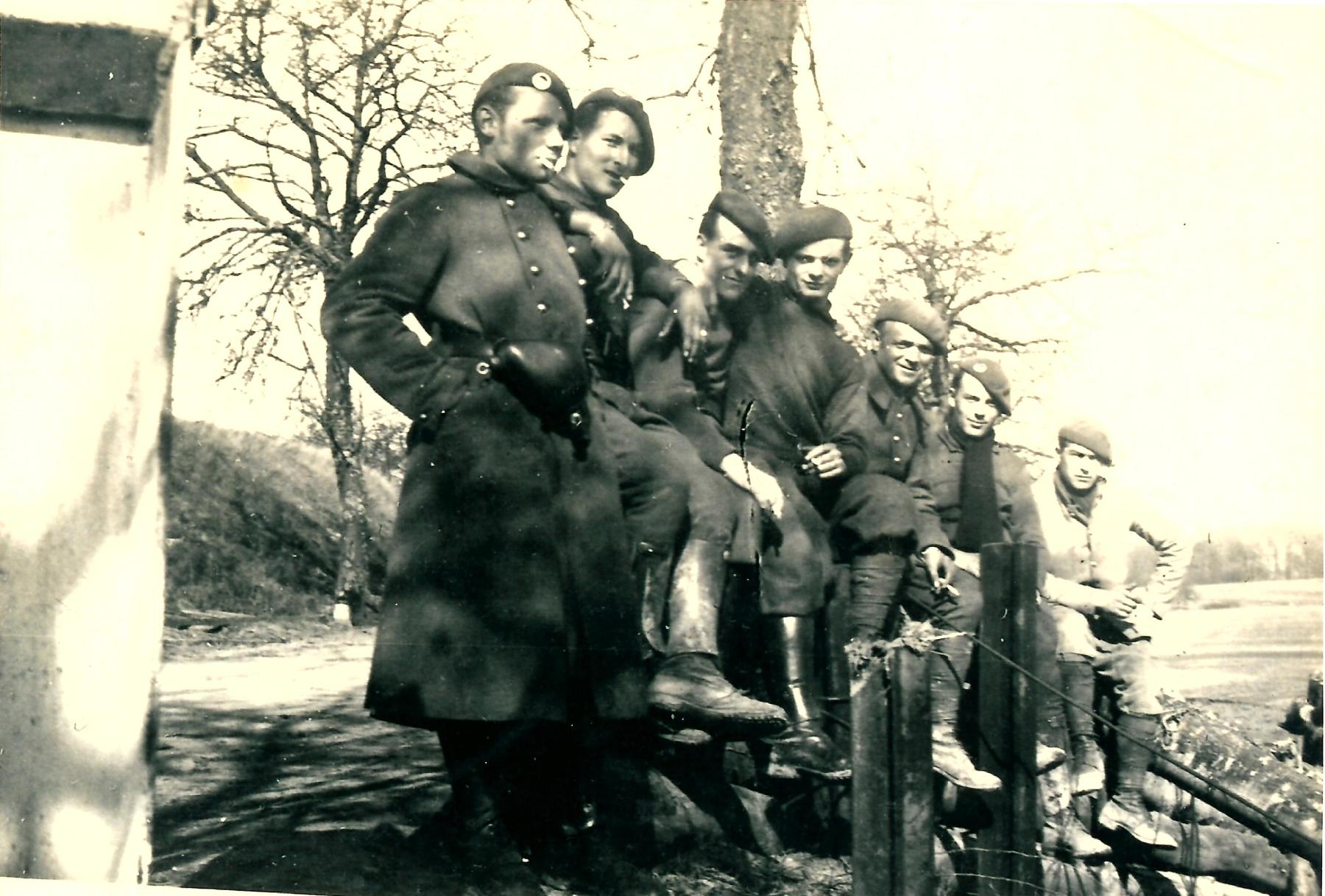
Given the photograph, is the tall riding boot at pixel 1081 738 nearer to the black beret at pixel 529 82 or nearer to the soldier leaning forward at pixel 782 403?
the soldier leaning forward at pixel 782 403

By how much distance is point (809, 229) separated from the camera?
5992mm

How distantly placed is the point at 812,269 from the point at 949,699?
1.63m

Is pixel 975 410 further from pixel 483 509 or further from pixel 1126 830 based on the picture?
pixel 483 509

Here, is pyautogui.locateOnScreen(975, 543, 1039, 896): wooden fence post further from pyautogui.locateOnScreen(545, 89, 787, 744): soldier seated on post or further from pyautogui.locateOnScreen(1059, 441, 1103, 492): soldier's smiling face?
pyautogui.locateOnScreen(545, 89, 787, 744): soldier seated on post

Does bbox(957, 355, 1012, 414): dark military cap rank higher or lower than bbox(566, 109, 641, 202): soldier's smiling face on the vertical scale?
lower

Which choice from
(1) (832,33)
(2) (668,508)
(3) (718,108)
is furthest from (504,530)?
(1) (832,33)

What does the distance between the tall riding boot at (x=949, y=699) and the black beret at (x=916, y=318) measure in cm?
111

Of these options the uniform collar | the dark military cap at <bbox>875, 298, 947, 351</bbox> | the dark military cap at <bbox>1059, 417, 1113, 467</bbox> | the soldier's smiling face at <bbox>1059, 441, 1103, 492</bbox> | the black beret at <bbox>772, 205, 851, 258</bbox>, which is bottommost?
the soldier's smiling face at <bbox>1059, 441, 1103, 492</bbox>

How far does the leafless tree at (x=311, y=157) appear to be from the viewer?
19.4ft

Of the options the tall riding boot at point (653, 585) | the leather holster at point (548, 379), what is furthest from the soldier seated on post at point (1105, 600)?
the leather holster at point (548, 379)

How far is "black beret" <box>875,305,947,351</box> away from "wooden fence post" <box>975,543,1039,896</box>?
0.84m

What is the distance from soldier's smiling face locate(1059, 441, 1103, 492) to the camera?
5.96 m

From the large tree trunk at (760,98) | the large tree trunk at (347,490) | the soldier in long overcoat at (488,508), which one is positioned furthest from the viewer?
the large tree trunk at (760,98)

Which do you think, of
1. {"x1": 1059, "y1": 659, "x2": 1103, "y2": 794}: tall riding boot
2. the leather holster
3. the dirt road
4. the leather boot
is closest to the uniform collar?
the leather holster
